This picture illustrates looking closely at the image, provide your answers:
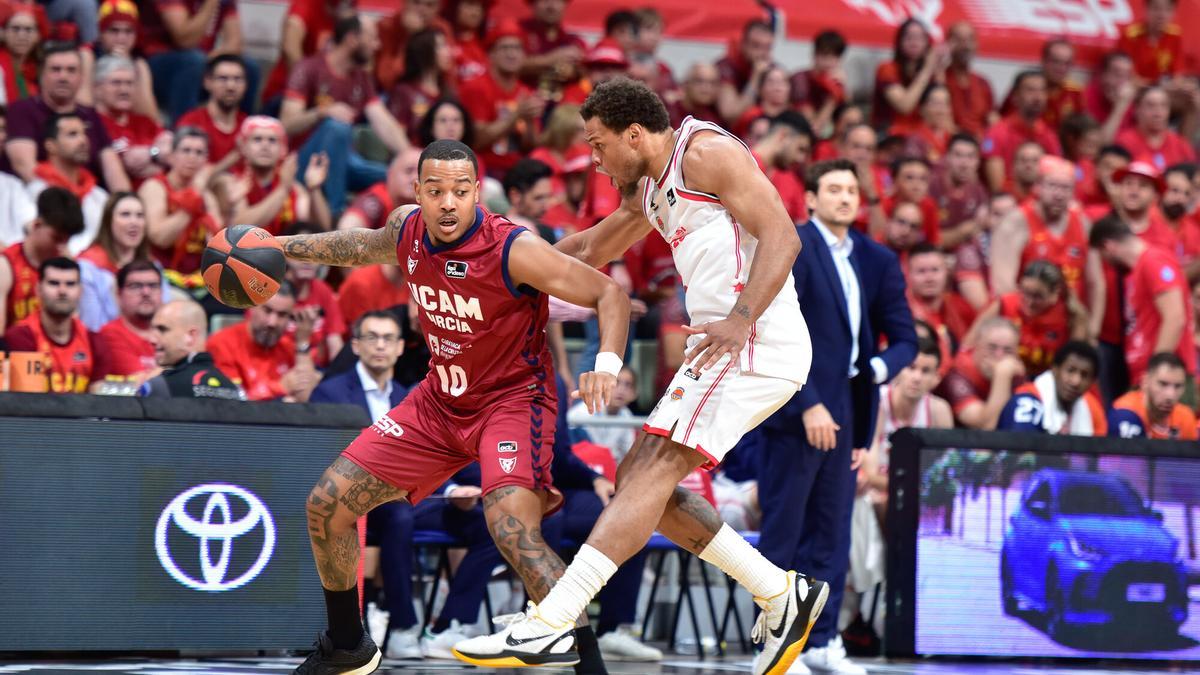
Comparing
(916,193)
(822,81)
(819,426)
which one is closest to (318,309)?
(819,426)

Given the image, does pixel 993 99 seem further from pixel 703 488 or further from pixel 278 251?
pixel 278 251

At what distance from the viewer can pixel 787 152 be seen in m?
11.2

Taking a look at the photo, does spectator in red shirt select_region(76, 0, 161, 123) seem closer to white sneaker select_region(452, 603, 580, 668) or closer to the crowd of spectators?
the crowd of spectators

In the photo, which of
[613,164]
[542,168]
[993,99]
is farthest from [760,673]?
[993,99]

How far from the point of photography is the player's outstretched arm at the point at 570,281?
5203 millimetres

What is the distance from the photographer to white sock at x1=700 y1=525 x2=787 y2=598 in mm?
5520

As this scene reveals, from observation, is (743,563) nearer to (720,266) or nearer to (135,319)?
(720,266)

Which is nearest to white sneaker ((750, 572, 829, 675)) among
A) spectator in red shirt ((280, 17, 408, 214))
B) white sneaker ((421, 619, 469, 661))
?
white sneaker ((421, 619, 469, 661))

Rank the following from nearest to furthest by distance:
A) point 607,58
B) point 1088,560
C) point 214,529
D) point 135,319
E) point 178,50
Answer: point 214,529 → point 1088,560 → point 135,319 → point 178,50 → point 607,58

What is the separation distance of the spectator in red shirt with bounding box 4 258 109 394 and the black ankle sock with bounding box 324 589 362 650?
114 inches

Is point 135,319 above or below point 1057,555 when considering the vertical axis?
above

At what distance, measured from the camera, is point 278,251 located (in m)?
5.55

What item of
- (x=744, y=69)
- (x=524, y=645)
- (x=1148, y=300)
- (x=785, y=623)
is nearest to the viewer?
(x=524, y=645)

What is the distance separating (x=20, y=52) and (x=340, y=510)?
640 centimetres
